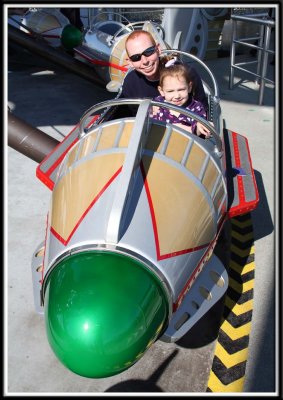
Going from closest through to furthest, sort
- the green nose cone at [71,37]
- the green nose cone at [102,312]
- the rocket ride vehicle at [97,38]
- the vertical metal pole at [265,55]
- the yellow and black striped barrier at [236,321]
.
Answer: the green nose cone at [102,312], the yellow and black striped barrier at [236,321], the vertical metal pole at [265,55], the rocket ride vehicle at [97,38], the green nose cone at [71,37]

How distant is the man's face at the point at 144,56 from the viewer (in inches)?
148

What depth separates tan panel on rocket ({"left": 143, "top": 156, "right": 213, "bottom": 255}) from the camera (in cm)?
259

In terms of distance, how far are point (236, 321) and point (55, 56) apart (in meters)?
7.57

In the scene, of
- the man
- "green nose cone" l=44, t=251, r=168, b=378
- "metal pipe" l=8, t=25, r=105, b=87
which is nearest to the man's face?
the man

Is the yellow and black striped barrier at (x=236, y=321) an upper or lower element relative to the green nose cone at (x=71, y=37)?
lower

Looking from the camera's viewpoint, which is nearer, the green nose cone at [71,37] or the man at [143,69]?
the man at [143,69]

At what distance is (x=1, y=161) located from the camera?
4598 millimetres

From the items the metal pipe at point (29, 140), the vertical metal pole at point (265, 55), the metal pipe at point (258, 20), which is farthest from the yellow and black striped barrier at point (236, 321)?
the metal pipe at point (258, 20)

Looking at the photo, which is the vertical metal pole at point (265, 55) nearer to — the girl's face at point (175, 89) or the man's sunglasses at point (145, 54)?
the man's sunglasses at point (145, 54)

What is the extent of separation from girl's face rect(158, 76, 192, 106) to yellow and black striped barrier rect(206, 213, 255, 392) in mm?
1750

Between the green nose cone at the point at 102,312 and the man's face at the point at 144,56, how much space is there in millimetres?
2176

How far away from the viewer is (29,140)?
5129mm

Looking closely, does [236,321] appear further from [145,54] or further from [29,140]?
[29,140]

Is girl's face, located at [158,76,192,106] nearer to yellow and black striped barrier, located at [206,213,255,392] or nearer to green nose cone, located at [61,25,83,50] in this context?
yellow and black striped barrier, located at [206,213,255,392]
